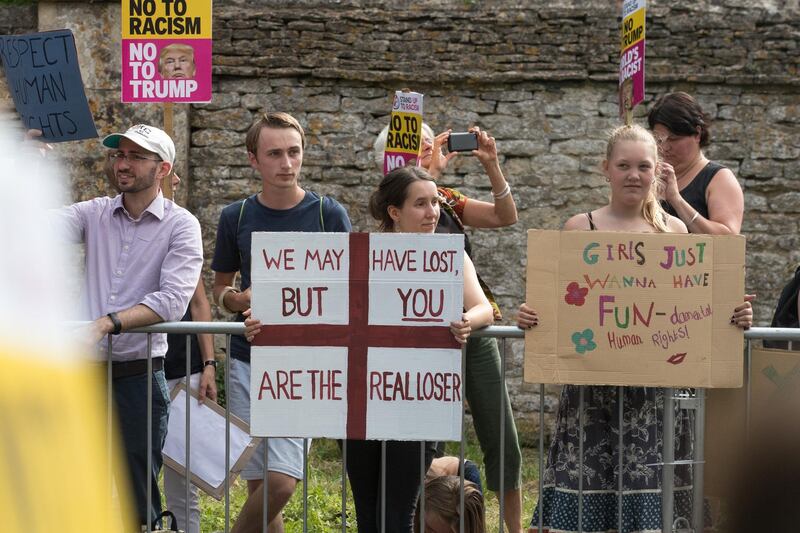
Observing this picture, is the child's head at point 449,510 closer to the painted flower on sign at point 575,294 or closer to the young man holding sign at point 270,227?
the young man holding sign at point 270,227

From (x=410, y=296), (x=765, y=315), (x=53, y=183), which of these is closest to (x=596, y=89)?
(x=765, y=315)

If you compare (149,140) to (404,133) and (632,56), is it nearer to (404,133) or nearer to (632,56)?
(404,133)

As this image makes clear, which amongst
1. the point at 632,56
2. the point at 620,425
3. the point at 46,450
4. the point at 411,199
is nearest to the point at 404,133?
the point at 411,199

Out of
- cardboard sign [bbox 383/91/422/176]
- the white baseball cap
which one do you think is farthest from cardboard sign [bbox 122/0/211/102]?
the white baseball cap

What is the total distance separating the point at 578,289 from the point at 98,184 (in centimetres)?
549

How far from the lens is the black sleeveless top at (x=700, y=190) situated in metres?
5.43

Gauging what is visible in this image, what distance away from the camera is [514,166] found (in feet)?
30.6

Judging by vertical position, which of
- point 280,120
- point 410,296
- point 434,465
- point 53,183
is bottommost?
point 434,465

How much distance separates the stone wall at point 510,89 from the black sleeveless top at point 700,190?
3.85m

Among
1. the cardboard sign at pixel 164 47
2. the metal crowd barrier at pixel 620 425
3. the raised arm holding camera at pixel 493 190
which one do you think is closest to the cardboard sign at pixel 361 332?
the metal crowd barrier at pixel 620 425

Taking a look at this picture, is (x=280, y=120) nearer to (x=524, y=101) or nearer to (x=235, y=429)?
(x=235, y=429)

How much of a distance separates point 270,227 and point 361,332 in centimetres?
83

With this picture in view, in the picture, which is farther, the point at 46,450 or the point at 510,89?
the point at 510,89

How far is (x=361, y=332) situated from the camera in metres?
4.56
